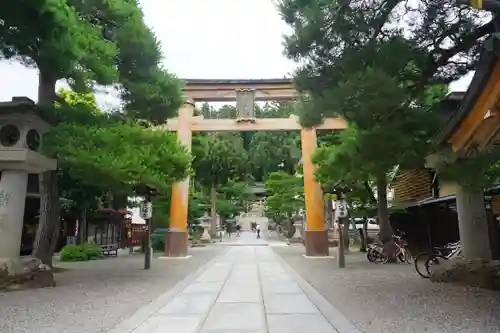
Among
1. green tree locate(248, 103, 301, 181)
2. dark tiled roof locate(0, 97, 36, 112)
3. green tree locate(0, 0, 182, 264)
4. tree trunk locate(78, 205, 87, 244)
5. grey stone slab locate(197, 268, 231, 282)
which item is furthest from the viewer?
green tree locate(248, 103, 301, 181)

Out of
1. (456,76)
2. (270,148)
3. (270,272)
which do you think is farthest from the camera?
(270,148)

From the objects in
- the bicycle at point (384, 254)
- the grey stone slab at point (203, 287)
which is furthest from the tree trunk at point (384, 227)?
the grey stone slab at point (203, 287)

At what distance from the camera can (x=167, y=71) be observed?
1173 centimetres

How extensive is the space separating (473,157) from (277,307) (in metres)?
3.89

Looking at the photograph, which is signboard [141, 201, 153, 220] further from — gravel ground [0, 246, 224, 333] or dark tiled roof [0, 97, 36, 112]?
dark tiled roof [0, 97, 36, 112]

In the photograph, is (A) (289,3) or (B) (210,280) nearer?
(A) (289,3)

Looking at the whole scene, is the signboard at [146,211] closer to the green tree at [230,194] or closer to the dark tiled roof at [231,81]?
the dark tiled roof at [231,81]

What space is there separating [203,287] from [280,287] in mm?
1711

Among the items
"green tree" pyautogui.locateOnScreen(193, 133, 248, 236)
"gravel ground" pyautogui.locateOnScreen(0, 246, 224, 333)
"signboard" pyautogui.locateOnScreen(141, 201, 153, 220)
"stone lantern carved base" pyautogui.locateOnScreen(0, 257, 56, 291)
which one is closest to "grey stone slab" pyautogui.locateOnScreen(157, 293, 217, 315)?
"gravel ground" pyautogui.locateOnScreen(0, 246, 224, 333)

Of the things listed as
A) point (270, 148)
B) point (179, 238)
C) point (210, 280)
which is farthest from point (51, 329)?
point (270, 148)

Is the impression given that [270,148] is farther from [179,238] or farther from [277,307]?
[277,307]

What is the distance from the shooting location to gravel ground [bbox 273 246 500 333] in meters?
5.59

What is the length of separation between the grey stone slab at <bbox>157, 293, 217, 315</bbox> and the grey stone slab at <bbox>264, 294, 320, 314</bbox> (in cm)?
101

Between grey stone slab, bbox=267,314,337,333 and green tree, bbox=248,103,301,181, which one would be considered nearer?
grey stone slab, bbox=267,314,337,333
